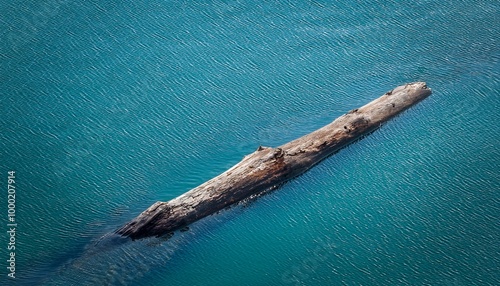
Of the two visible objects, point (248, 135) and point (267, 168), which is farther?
point (248, 135)

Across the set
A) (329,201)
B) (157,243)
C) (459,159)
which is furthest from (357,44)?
(157,243)

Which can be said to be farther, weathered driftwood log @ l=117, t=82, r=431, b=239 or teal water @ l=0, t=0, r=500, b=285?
weathered driftwood log @ l=117, t=82, r=431, b=239

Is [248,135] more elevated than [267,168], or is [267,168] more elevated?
[248,135]

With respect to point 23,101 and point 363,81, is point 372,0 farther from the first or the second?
point 23,101

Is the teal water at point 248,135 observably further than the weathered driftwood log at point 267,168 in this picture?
No
